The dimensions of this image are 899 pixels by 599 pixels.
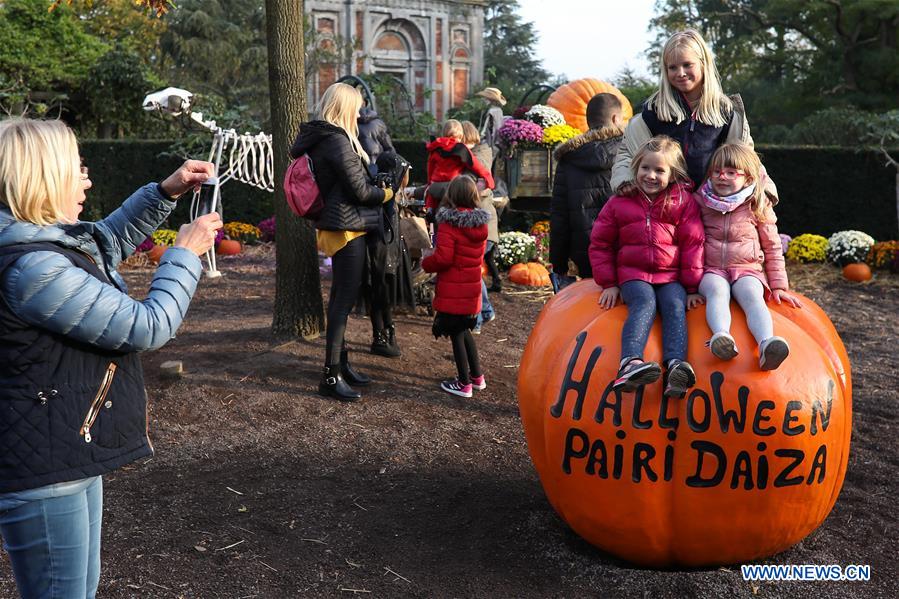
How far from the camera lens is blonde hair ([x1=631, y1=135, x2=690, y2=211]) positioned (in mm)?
3719

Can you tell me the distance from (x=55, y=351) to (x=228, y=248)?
11.8m

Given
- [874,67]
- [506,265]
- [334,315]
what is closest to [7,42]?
[506,265]

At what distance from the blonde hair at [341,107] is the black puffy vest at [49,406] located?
142 inches

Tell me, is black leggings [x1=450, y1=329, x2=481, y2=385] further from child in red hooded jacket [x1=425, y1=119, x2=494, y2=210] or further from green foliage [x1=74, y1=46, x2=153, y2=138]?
green foliage [x1=74, y1=46, x2=153, y2=138]

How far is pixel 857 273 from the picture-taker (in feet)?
39.0

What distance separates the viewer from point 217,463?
509cm

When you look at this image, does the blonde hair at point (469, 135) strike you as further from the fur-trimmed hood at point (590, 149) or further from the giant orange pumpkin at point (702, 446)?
the giant orange pumpkin at point (702, 446)

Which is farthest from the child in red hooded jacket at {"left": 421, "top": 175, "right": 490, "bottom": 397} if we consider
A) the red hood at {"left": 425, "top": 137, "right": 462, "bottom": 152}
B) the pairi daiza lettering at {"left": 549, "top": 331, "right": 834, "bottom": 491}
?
the pairi daiza lettering at {"left": 549, "top": 331, "right": 834, "bottom": 491}

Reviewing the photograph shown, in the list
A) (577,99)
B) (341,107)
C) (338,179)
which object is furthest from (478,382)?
(577,99)

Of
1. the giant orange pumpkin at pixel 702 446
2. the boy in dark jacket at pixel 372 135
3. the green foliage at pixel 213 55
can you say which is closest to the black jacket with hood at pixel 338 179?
the boy in dark jacket at pixel 372 135

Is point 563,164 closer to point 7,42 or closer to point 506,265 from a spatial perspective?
point 506,265

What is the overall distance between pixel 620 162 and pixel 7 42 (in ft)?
77.5

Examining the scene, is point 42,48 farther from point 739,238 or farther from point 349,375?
point 739,238

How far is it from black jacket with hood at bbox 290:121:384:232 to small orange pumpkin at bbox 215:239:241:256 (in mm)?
8226
